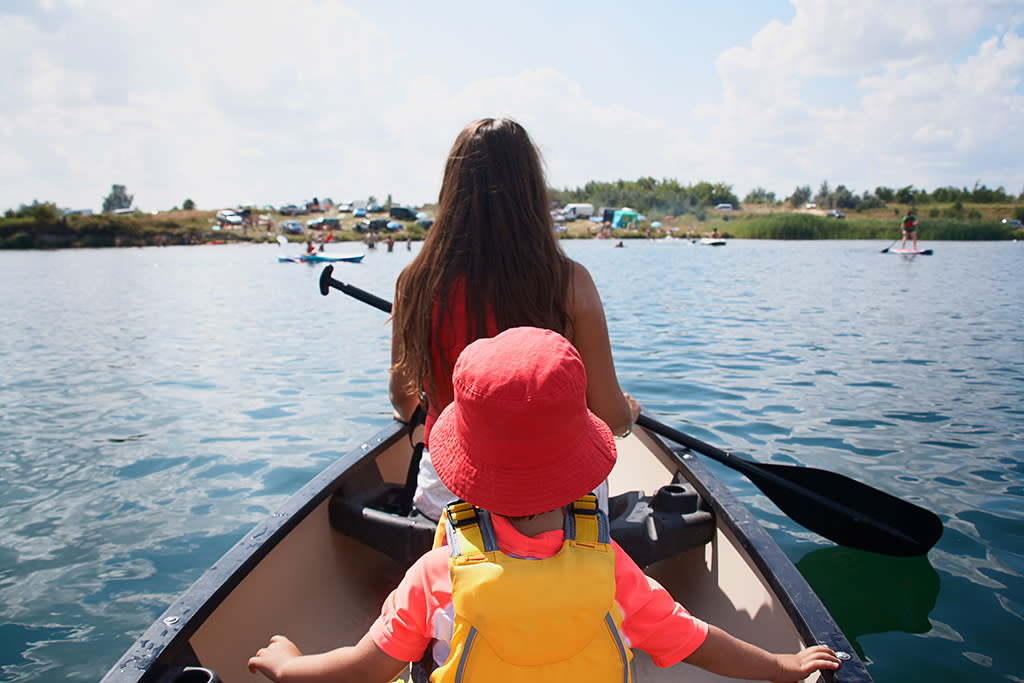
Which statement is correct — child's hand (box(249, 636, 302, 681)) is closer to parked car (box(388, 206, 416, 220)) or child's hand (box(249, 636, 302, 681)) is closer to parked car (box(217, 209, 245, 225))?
parked car (box(388, 206, 416, 220))

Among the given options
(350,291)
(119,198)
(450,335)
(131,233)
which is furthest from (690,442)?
(119,198)

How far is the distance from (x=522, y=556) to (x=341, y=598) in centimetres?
160

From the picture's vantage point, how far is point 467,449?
1076 millimetres

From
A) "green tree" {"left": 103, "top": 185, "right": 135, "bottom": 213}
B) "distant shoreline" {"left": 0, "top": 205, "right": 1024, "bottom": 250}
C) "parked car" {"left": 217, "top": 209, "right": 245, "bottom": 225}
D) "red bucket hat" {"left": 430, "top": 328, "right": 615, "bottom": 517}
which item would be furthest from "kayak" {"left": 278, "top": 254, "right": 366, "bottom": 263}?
"green tree" {"left": 103, "top": 185, "right": 135, "bottom": 213}

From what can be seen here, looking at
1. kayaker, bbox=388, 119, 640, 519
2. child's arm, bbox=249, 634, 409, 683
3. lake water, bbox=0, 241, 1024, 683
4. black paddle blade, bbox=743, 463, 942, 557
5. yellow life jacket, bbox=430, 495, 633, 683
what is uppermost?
kayaker, bbox=388, 119, 640, 519

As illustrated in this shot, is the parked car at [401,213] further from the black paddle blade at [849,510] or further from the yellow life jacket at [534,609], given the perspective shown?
the yellow life jacket at [534,609]

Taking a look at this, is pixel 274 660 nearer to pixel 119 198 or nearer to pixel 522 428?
pixel 522 428

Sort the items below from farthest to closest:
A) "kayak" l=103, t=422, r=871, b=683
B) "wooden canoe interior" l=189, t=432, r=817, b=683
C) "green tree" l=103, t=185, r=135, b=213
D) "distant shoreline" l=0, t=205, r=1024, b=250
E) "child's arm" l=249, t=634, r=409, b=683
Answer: "green tree" l=103, t=185, r=135, b=213 < "distant shoreline" l=0, t=205, r=1024, b=250 < "wooden canoe interior" l=189, t=432, r=817, b=683 < "kayak" l=103, t=422, r=871, b=683 < "child's arm" l=249, t=634, r=409, b=683

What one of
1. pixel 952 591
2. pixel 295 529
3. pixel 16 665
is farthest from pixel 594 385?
pixel 16 665

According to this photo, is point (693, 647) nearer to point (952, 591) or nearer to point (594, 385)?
point (594, 385)

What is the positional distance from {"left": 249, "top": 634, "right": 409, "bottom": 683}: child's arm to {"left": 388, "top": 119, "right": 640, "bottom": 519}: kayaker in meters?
0.79

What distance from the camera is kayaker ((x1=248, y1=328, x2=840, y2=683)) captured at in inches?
39.2

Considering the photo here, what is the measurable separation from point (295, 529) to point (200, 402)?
→ 17.9ft

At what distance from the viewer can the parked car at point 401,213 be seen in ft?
202
